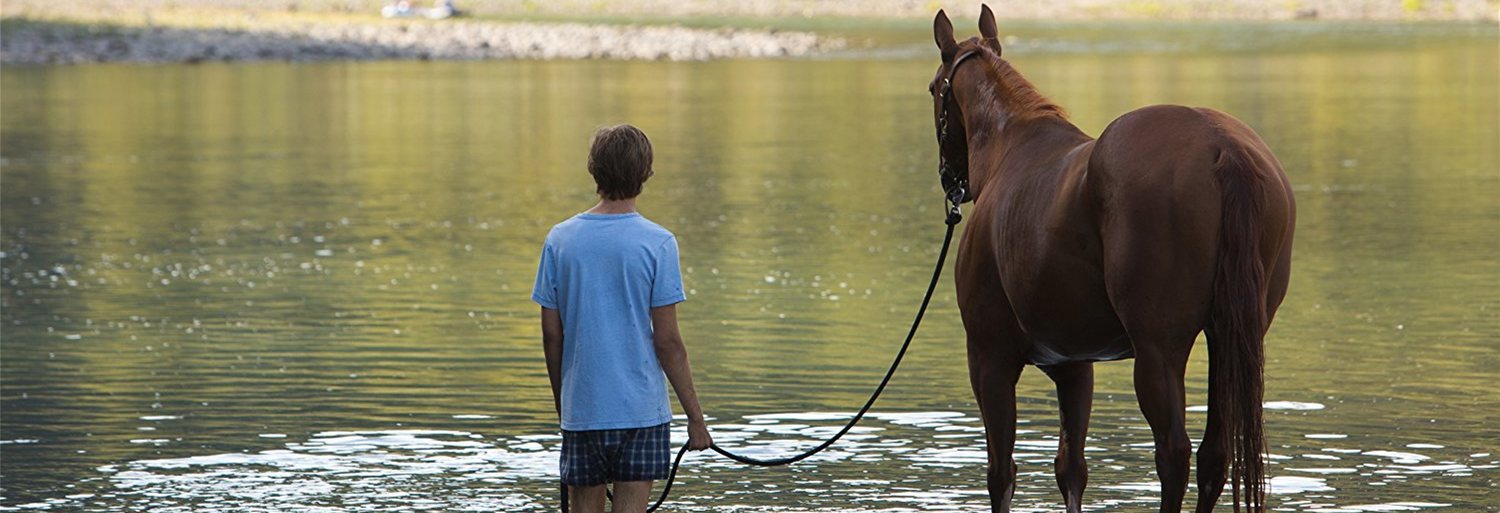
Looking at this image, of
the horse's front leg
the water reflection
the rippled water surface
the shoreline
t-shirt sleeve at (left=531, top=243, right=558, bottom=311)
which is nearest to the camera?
t-shirt sleeve at (left=531, top=243, right=558, bottom=311)

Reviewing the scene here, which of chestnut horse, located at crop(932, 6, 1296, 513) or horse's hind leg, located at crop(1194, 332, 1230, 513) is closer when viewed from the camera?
chestnut horse, located at crop(932, 6, 1296, 513)

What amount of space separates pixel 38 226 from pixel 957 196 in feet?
43.2

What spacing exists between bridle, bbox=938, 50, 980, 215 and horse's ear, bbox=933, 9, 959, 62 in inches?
2.6

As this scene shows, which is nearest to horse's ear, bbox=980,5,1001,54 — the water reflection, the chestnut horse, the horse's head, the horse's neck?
the horse's head

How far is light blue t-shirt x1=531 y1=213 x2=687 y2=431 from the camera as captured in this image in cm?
582

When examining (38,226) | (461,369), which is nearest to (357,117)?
(38,226)

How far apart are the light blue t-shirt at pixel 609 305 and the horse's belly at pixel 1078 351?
1358 mm

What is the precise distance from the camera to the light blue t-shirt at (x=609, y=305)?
5820mm

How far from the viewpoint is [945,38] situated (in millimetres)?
7812

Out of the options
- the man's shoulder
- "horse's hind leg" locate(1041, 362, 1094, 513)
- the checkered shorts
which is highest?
the man's shoulder

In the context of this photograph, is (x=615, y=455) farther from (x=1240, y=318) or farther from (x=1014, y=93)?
(x=1014, y=93)

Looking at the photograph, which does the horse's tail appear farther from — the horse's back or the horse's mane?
the horse's mane

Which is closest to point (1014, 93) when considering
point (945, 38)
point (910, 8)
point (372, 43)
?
point (945, 38)

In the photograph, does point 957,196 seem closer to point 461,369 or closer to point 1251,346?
point 1251,346
